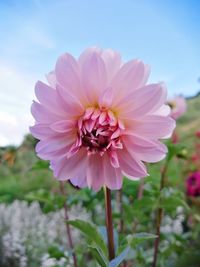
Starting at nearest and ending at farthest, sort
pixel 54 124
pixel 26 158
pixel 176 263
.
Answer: pixel 54 124 < pixel 176 263 < pixel 26 158

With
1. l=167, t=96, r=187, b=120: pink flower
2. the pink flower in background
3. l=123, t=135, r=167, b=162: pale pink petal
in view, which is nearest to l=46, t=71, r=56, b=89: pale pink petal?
l=123, t=135, r=167, b=162: pale pink petal

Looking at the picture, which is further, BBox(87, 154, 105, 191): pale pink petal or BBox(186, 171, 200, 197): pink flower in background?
BBox(186, 171, 200, 197): pink flower in background

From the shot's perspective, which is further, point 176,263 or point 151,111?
point 176,263

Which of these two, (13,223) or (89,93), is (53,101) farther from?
(13,223)

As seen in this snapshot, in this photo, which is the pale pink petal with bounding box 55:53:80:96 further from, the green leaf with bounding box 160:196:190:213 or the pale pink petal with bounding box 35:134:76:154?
the green leaf with bounding box 160:196:190:213

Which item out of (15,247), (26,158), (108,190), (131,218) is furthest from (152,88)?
(26,158)

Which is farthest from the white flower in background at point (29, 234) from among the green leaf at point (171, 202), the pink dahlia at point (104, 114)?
→ the pink dahlia at point (104, 114)

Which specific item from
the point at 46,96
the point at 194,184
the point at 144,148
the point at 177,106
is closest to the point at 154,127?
the point at 144,148
